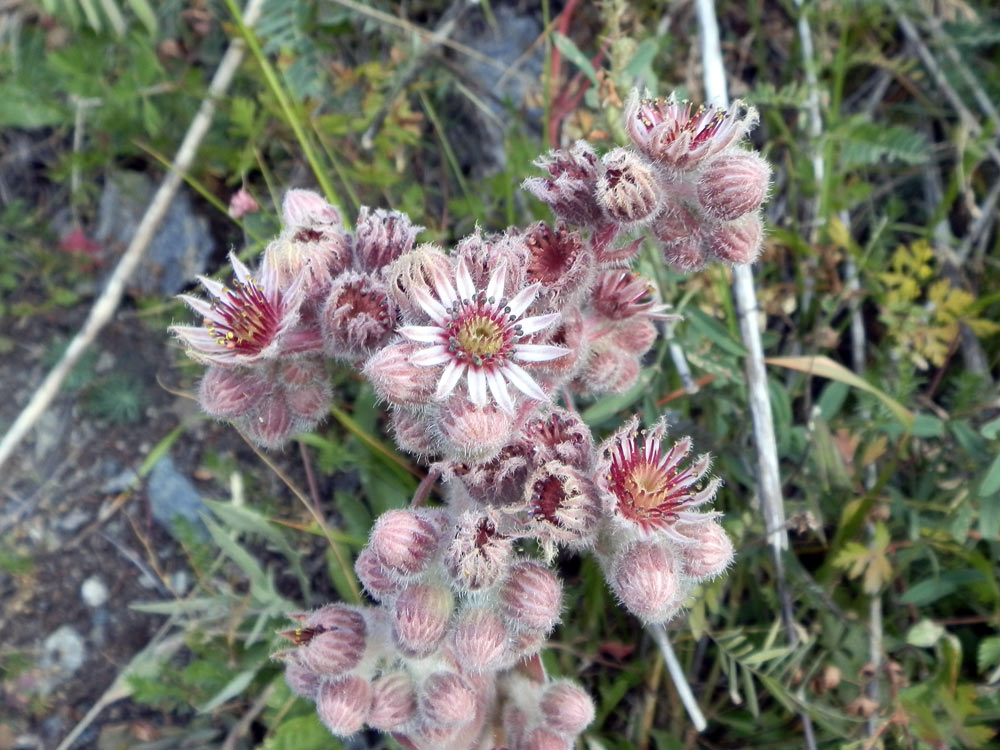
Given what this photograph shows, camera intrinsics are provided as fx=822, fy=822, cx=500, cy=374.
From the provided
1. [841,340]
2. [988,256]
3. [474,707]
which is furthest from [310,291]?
[988,256]

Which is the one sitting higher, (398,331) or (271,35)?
(271,35)

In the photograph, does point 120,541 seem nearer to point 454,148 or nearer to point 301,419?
point 301,419

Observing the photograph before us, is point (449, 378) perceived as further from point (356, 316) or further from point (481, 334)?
point (356, 316)

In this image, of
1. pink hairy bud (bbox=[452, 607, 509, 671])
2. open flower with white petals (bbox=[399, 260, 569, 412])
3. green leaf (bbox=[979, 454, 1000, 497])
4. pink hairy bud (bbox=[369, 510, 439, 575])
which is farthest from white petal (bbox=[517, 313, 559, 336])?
green leaf (bbox=[979, 454, 1000, 497])

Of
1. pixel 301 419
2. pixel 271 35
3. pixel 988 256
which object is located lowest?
pixel 988 256

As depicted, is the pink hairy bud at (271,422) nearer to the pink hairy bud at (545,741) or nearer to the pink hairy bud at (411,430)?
the pink hairy bud at (411,430)

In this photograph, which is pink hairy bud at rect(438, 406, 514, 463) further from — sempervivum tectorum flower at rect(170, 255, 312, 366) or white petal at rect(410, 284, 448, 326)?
sempervivum tectorum flower at rect(170, 255, 312, 366)

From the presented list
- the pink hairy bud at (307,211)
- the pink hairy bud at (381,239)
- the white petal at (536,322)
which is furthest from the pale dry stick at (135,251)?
the white petal at (536,322)

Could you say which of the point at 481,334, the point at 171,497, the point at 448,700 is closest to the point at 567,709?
the point at 448,700
